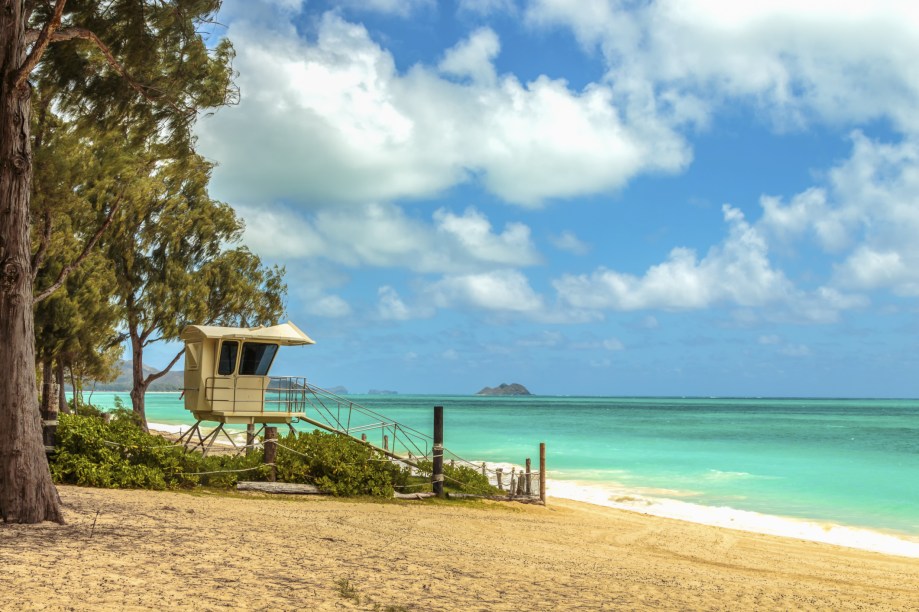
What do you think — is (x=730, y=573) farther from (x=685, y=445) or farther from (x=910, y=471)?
(x=685, y=445)

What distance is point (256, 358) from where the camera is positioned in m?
20.4

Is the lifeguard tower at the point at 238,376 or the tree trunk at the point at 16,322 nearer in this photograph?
the tree trunk at the point at 16,322

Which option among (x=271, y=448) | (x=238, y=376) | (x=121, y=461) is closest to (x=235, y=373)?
(x=238, y=376)

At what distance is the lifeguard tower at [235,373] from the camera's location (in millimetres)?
20047

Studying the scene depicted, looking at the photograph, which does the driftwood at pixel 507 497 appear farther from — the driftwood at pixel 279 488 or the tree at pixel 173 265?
the tree at pixel 173 265

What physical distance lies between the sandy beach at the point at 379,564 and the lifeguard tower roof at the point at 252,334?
4321 mm

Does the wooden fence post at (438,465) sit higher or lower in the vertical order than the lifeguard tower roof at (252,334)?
lower

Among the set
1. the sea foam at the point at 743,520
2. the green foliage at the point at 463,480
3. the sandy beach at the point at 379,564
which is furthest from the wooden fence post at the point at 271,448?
the sea foam at the point at 743,520

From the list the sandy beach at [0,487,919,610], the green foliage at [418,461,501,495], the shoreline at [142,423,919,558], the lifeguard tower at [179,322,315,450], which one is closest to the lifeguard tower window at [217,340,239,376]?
the lifeguard tower at [179,322,315,450]

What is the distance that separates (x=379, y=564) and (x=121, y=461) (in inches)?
361

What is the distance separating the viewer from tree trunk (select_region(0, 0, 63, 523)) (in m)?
9.96

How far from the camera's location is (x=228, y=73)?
45.8 feet

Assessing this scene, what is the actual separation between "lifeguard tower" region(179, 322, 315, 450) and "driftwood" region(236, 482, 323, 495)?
2360 millimetres

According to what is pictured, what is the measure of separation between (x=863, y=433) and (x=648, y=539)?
67573 mm
